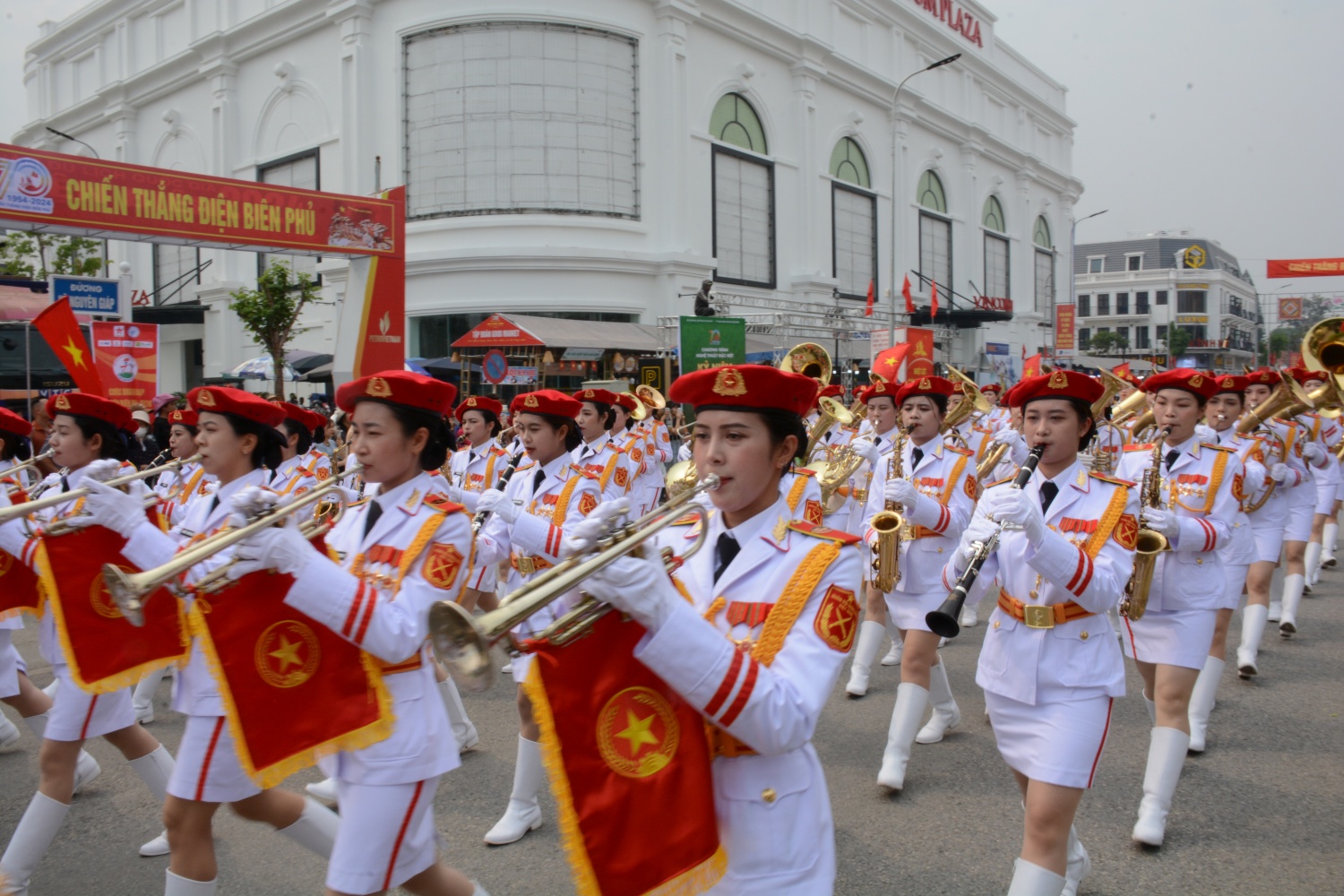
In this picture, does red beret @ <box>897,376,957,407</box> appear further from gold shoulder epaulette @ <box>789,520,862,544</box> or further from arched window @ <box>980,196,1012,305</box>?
arched window @ <box>980,196,1012,305</box>

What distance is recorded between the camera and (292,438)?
789cm

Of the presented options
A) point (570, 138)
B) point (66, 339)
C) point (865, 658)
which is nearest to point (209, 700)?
point (865, 658)

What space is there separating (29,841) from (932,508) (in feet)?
15.3

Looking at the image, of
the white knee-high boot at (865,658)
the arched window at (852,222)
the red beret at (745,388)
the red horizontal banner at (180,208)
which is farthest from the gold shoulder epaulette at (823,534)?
the arched window at (852,222)

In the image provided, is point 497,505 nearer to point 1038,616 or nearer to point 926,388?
point 1038,616

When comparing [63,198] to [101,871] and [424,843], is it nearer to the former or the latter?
[101,871]

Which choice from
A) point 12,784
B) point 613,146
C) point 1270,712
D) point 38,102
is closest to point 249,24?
point 613,146

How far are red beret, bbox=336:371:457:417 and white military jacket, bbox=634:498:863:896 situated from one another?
1260mm

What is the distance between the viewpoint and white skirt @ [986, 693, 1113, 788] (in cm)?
336

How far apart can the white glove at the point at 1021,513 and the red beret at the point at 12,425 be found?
228 inches

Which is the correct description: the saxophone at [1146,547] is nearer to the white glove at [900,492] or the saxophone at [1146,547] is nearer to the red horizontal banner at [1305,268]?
the white glove at [900,492]

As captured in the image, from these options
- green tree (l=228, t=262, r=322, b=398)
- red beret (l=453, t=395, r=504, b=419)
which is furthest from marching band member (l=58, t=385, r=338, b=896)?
green tree (l=228, t=262, r=322, b=398)

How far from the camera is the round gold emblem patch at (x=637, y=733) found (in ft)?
6.89

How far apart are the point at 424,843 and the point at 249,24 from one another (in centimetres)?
3568
